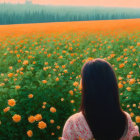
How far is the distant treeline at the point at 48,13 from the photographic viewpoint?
850 inches

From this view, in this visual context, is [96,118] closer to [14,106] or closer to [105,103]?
[105,103]

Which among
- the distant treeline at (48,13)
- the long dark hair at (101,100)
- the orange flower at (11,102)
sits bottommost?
the orange flower at (11,102)

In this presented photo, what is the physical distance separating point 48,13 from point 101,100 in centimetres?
2260

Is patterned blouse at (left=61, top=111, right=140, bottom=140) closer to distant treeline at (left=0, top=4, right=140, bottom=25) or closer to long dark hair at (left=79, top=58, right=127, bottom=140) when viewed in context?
long dark hair at (left=79, top=58, right=127, bottom=140)

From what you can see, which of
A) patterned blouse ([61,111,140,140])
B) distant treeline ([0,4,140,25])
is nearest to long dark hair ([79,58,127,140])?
patterned blouse ([61,111,140,140])

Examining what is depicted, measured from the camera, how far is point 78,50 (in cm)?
562

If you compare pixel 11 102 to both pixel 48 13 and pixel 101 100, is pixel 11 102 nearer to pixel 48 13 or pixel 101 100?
pixel 101 100

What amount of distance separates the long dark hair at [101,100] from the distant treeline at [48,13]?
20.1 meters

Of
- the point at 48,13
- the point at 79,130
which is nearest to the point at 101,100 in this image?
the point at 79,130

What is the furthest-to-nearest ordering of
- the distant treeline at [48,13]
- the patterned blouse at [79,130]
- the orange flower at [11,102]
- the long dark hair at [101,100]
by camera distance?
the distant treeline at [48,13]
the orange flower at [11,102]
the patterned blouse at [79,130]
the long dark hair at [101,100]

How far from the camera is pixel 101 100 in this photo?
1624 millimetres

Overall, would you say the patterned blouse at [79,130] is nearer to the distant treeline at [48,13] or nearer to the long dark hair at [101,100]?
the long dark hair at [101,100]

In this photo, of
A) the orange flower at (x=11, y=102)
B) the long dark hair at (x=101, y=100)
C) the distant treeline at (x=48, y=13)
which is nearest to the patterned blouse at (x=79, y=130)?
the long dark hair at (x=101, y=100)

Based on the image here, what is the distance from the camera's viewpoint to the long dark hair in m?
1.62
